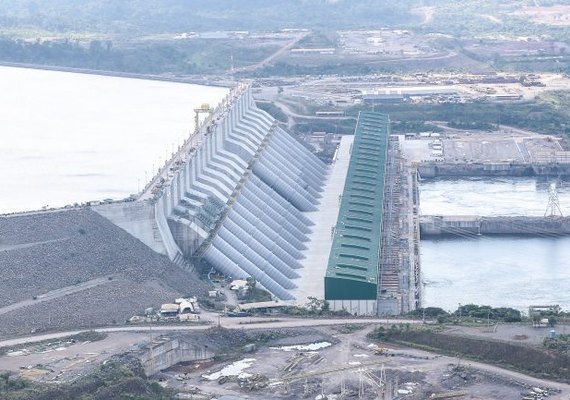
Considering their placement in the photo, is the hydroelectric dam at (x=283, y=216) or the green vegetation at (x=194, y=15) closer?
the hydroelectric dam at (x=283, y=216)

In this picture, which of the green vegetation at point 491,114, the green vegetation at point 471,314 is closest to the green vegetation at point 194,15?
the green vegetation at point 491,114

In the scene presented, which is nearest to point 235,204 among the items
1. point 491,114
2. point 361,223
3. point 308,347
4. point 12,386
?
point 361,223

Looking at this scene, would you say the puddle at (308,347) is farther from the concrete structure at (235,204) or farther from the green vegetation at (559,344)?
the concrete structure at (235,204)

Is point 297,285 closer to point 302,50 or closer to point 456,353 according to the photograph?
point 456,353

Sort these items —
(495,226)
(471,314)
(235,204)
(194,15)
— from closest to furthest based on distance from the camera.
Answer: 1. (471,314)
2. (235,204)
3. (495,226)
4. (194,15)

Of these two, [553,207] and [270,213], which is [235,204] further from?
[553,207]

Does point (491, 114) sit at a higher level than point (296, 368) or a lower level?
higher

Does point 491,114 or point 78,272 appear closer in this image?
point 78,272
